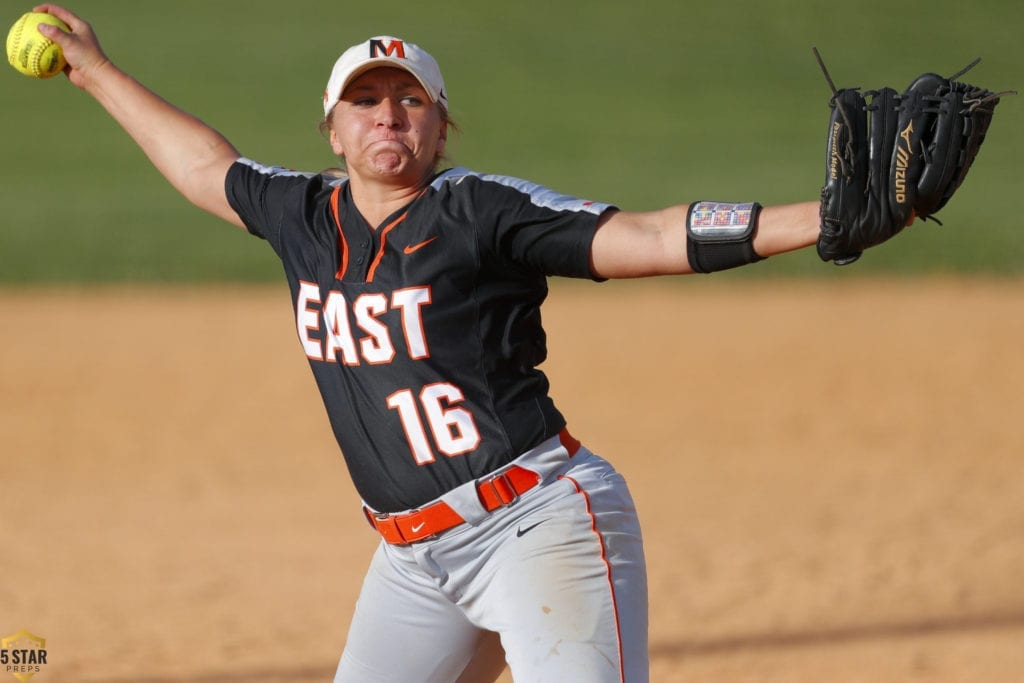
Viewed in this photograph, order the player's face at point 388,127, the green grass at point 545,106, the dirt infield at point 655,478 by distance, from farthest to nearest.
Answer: the green grass at point 545,106
the dirt infield at point 655,478
the player's face at point 388,127

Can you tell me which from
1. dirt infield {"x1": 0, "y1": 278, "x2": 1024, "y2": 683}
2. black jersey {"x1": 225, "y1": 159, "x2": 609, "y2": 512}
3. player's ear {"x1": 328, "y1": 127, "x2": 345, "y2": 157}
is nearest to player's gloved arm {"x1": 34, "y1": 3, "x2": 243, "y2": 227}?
player's ear {"x1": 328, "y1": 127, "x2": 345, "y2": 157}

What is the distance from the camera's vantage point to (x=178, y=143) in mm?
4020

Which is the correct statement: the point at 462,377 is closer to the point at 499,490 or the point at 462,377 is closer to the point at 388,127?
the point at 499,490

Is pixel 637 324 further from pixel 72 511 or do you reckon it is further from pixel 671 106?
pixel 671 106

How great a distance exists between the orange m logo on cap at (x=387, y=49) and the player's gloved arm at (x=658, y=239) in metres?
0.69

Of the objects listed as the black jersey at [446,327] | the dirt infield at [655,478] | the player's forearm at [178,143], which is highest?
the player's forearm at [178,143]

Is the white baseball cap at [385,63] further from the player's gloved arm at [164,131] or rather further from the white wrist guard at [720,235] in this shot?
the white wrist guard at [720,235]

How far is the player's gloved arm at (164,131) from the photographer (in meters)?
3.97

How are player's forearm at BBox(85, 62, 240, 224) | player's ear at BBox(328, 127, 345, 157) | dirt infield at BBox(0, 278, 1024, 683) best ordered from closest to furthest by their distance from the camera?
player's ear at BBox(328, 127, 345, 157), player's forearm at BBox(85, 62, 240, 224), dirt infield at BBox(0, 278, 1024, 683)

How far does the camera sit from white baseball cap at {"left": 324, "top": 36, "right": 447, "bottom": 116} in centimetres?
343

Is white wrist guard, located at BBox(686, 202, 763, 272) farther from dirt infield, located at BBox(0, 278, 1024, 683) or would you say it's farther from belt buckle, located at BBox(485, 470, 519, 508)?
dirt infield, located at BBox(0, 278, 1024, 683)

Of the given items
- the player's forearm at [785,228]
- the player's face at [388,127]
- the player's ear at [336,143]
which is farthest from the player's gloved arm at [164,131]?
the player's forearm at [785,228]

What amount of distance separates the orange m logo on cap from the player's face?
0.22 ft

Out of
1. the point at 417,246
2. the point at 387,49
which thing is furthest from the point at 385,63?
the point at 417,246
